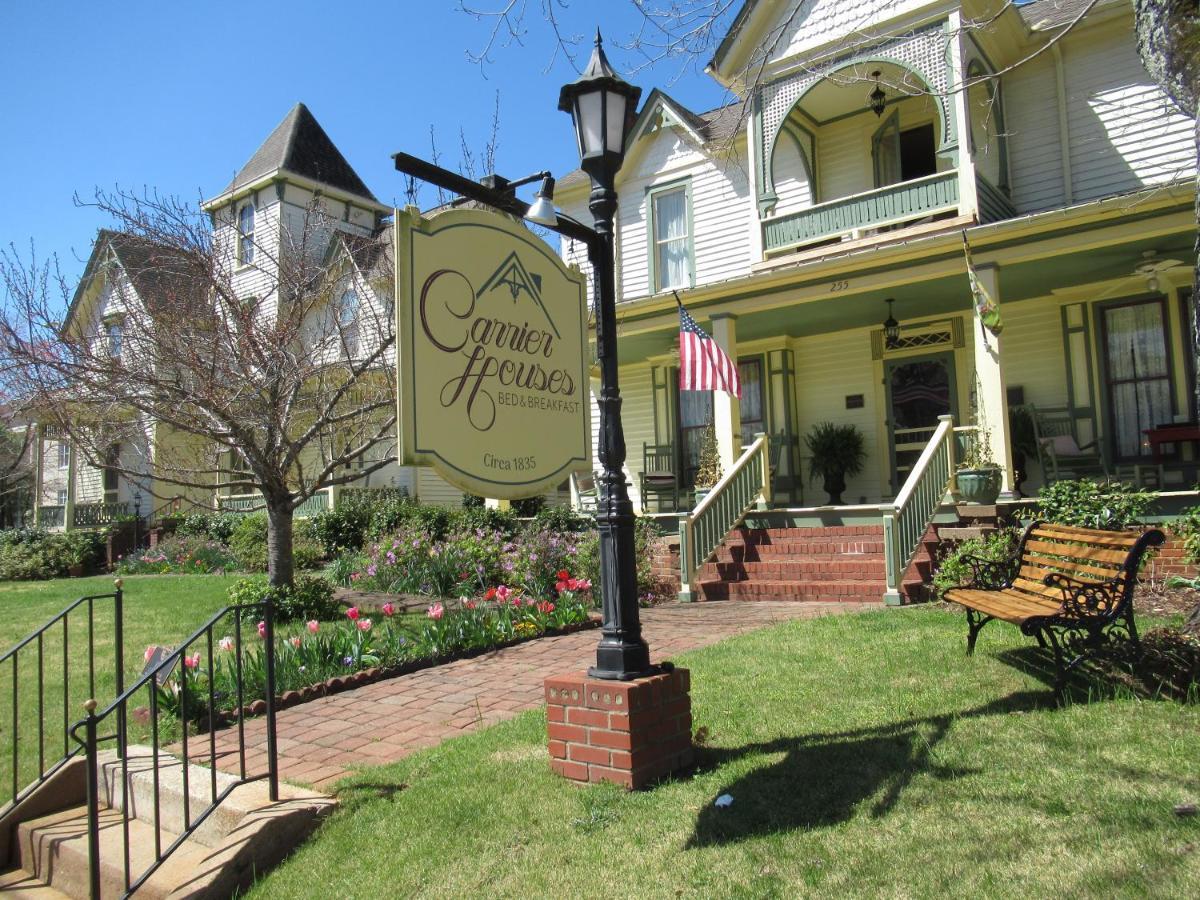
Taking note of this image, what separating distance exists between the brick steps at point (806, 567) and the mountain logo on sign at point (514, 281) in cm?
665

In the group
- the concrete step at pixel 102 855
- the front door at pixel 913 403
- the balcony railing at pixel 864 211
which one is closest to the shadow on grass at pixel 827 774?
the concrete step at pixel 102 855

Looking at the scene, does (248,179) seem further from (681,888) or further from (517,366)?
(681,888)

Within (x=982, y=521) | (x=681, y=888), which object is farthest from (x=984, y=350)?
(x=681, y=888)

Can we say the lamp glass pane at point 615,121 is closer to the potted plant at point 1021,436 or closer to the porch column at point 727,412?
the porch column at point 727,412

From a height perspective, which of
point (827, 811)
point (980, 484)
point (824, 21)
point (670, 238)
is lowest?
point (827, 811)

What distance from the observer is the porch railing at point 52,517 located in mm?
24344

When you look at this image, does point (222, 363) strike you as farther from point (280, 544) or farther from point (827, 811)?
point (827, 811)

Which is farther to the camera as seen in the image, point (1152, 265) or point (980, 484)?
point (1152, 265)

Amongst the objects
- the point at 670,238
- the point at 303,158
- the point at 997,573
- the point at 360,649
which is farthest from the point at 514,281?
the point at 303,158

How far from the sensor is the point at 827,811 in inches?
139

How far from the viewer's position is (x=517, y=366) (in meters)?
3.70

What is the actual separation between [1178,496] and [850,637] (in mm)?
5202

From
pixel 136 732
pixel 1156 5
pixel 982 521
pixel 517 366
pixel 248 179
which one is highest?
pixel 248 179

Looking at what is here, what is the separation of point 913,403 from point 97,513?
2152cm
